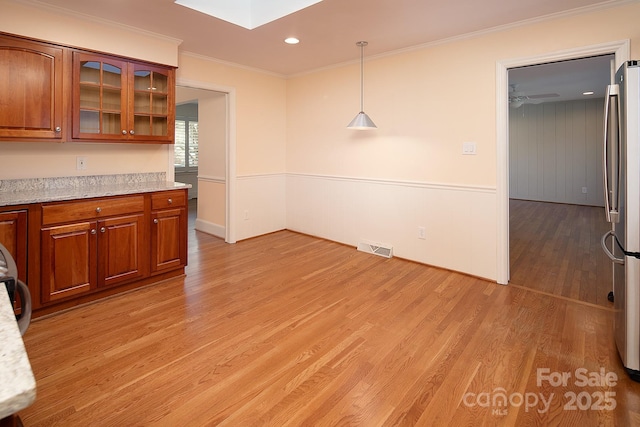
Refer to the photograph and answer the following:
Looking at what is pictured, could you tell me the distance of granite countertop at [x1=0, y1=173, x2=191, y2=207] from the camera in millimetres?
2703

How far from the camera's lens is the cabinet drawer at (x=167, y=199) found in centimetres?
337

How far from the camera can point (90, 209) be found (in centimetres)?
294

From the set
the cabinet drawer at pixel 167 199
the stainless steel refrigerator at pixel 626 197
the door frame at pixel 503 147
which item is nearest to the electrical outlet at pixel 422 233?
the door frame at pixel 503 147

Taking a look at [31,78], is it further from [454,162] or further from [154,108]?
[454,162]

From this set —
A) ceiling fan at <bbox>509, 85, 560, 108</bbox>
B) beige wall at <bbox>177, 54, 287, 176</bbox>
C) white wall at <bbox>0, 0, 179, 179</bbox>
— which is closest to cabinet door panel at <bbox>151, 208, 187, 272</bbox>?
white wall at <bbox>0, 0, 179, 179</bbox>

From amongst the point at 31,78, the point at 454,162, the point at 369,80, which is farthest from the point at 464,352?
the point at 31,78

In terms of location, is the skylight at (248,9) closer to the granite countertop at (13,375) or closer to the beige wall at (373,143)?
the beige wall at (373,143)

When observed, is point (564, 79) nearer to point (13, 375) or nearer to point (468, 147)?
point (468, 147)

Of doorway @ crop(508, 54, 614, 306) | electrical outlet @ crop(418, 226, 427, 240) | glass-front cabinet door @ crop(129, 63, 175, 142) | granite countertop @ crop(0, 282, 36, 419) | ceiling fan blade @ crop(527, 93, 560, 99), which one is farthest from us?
ceiling fan blade @ crop(527, 93, 560, 99)

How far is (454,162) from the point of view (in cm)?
384

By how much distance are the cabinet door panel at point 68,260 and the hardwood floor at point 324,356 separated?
21cm

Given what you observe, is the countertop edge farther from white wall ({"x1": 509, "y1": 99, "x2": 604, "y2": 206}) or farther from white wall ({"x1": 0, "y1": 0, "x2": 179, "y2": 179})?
white wall ({"x1": 509, "y1": 99, "x2": 604, "y2": 206})

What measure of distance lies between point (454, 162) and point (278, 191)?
282 cm

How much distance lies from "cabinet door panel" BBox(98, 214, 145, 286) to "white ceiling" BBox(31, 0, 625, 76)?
70.2 inches
